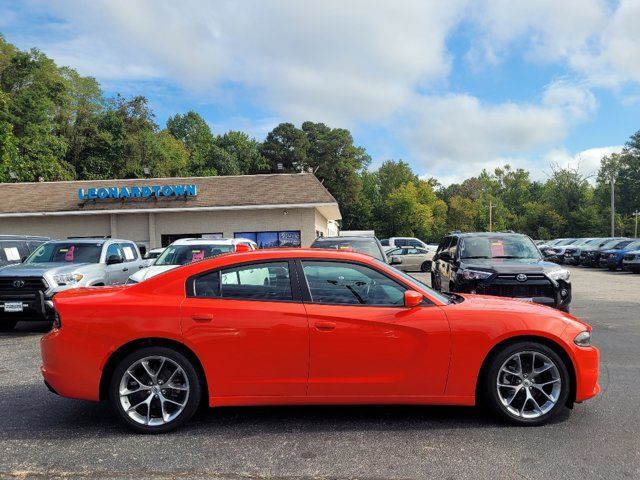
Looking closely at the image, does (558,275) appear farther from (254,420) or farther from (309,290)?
(254,420)

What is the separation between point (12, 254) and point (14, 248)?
0.21 meters

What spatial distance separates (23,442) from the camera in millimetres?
4047

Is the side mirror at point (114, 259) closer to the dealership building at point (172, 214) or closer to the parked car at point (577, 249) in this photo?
the dealership building at point (172, 214)

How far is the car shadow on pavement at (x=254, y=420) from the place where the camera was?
13.8 feet

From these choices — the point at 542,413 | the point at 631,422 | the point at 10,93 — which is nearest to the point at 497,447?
the point at 542,413

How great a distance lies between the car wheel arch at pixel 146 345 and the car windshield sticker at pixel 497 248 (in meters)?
6.91

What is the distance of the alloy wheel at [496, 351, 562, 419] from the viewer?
4.25 m

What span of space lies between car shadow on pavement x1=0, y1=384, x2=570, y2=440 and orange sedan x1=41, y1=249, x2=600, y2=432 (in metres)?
0.24

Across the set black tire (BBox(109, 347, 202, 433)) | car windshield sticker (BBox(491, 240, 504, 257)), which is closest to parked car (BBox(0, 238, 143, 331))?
black tire (BBox(109, 347, 202, 433))

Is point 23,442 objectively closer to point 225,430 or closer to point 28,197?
point 225,430

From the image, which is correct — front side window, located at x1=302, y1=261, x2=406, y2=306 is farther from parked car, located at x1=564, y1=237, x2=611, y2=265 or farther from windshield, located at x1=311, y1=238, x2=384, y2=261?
parked car, located at x1=564, y1=237, x2=611, y2=265

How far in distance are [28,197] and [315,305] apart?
1106 inches

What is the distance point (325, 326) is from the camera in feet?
13.5

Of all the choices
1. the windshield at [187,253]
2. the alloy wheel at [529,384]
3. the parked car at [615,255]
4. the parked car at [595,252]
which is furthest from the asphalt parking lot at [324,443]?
the parked car at [595,252]
